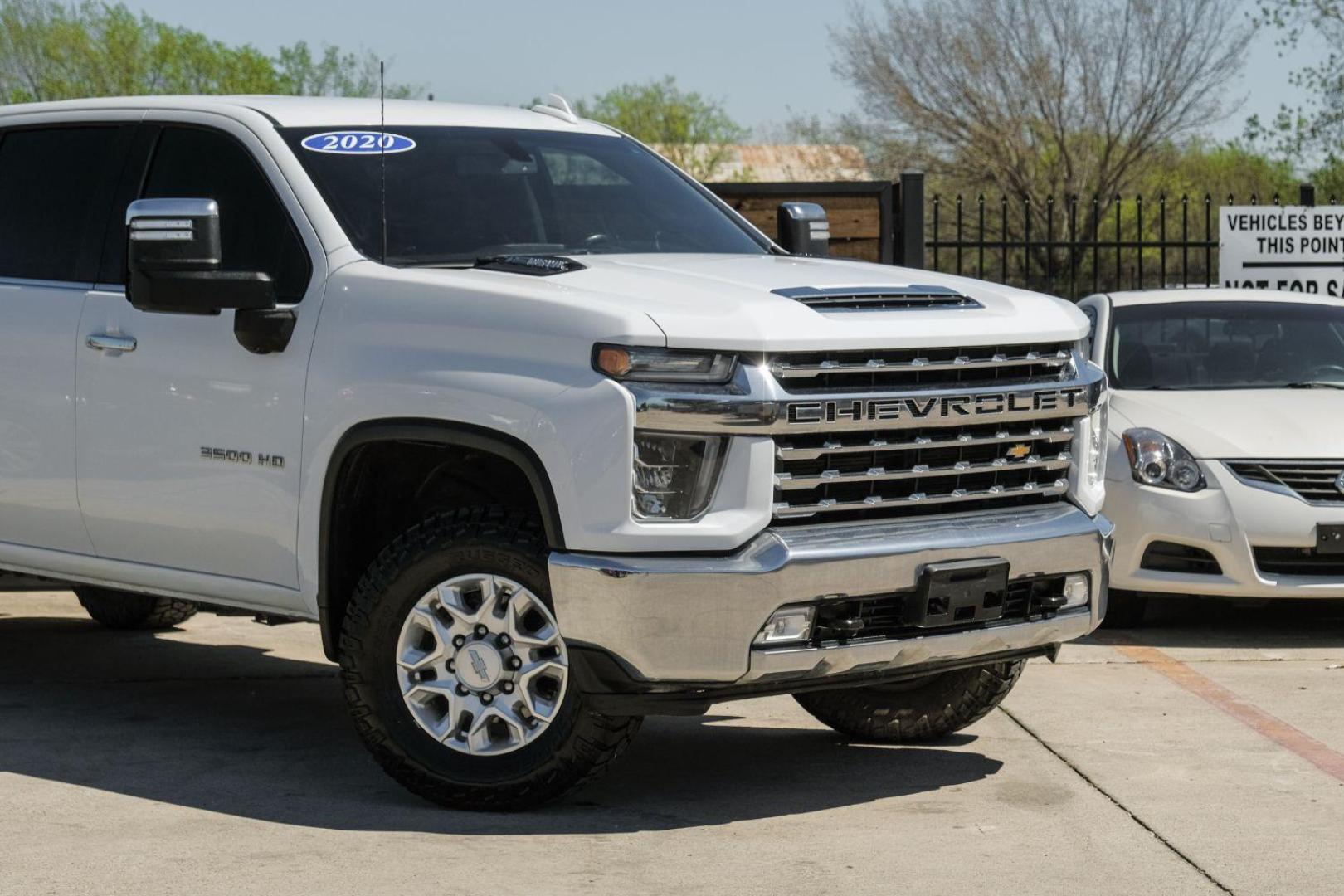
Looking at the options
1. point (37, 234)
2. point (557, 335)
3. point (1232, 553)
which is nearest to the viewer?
point (557, 335)

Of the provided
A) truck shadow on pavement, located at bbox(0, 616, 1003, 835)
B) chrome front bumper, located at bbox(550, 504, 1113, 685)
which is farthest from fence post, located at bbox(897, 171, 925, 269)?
chrome front bumper, located at bbox(550, 504, 1113, 685)

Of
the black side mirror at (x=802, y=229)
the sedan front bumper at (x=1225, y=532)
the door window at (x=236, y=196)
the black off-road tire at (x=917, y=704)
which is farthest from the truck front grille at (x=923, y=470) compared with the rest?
the sedan front bumper at (x=1225, y=532)

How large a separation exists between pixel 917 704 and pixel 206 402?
241 centimetres

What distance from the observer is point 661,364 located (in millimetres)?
4930

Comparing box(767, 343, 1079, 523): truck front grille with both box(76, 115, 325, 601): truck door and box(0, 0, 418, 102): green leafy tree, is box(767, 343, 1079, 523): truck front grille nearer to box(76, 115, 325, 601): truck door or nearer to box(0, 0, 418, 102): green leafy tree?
box(76, 115, 325, 601): truck door

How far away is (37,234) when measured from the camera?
664cm

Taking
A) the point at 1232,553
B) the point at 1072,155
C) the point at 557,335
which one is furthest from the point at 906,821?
the point at 1072,155

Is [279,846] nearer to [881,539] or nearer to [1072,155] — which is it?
[881,539]

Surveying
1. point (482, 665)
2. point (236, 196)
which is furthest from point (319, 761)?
point (236, 196)

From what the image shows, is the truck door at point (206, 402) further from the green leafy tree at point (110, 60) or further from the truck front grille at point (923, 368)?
the green leafy tree at point (110, 60)

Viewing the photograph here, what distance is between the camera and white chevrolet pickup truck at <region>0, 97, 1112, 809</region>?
16.3ft

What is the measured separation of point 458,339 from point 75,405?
1.65 m

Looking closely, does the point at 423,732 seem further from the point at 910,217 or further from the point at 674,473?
the point at 910,217

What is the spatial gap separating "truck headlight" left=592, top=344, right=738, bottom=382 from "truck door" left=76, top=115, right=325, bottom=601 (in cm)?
109
